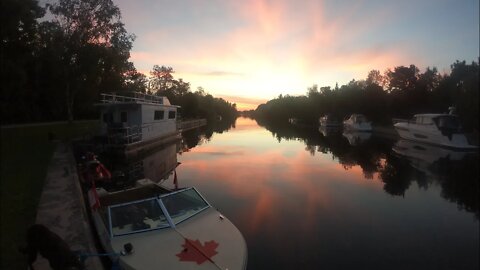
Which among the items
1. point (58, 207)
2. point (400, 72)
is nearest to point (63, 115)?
point (58, 207)

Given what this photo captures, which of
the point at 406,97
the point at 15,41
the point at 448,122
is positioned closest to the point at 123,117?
the point at 15,41

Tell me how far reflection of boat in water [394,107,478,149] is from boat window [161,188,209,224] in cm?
3419

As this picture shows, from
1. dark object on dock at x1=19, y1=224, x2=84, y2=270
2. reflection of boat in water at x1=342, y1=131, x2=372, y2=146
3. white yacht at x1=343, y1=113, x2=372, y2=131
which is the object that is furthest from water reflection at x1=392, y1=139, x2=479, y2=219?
white yacht at x1=343, y1=113, x2=372, y2=131

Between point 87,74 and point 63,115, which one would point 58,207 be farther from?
point 63,115

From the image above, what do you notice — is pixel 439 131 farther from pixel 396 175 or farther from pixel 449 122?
pixel 396 175

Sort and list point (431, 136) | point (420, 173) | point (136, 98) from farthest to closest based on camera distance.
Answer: point (431, 136) < point (136, 98) < point (420, 173)

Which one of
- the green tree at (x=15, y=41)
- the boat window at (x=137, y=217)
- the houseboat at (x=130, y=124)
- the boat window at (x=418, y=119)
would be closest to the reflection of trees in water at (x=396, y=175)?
the boat window at (x=418, y=119)

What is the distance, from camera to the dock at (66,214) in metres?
9.17

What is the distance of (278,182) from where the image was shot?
851 inches

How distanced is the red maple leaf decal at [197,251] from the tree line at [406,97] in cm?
3533

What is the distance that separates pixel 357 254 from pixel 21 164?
19722 millimetres

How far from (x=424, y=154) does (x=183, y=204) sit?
3042 cm

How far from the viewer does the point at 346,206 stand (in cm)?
1630

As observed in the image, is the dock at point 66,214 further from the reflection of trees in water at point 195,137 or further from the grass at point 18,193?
the reflection of trees in water at point 195,137
